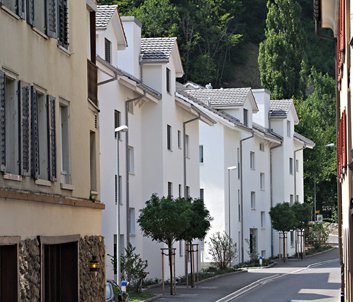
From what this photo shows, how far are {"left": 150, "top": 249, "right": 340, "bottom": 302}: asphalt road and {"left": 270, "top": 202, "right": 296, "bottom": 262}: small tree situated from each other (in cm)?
699

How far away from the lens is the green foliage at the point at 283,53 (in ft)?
337

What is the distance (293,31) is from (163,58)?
56.2m

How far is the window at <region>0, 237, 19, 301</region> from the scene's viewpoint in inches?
695

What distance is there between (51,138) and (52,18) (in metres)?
2.13

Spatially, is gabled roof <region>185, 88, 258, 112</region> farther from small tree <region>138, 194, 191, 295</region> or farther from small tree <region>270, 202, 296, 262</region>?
small tree <region>138, 194, 191, 295</region>

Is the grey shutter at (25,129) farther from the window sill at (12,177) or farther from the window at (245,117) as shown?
the window at (245,117)

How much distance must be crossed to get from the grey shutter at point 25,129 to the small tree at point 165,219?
22989 millimetres

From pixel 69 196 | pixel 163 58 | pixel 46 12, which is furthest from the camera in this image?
pixel 163 58

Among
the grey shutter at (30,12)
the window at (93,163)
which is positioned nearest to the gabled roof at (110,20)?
the window at (93,163)

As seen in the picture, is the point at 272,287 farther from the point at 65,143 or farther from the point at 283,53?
the point at 283,53

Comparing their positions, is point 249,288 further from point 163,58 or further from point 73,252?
point 73,252

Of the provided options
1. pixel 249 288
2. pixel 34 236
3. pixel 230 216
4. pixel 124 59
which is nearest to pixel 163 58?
pixel 124 59

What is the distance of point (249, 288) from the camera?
46.0 m

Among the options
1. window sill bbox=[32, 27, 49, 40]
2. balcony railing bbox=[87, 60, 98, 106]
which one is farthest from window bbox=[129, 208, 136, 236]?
window sill bbox=[32, 27, 49, 40]
